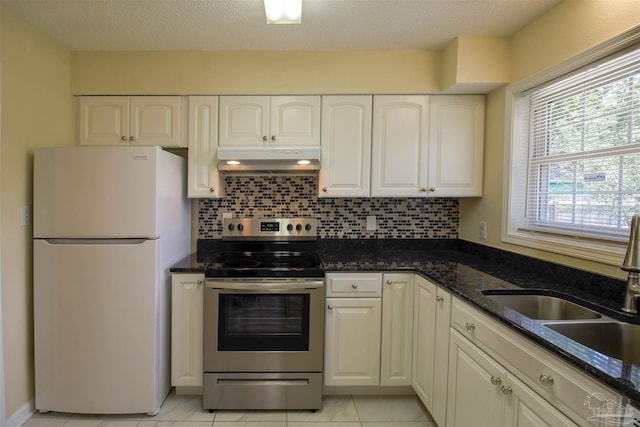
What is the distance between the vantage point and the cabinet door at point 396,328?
2020 millimetres

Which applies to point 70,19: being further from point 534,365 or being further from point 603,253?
point 603,253

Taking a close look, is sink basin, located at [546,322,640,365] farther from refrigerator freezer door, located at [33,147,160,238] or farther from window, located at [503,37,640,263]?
refrigerator freezer door, located at [33,147,160,238]

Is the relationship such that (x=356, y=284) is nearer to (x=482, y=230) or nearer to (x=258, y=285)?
(x=258, y=285)

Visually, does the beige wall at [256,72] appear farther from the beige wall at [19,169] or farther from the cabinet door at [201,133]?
the beige wall at [19,169]

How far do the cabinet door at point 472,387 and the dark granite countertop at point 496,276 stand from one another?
227 millimetres

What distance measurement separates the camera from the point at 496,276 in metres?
1.79

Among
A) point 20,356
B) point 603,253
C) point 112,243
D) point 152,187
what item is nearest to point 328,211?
point 152,187

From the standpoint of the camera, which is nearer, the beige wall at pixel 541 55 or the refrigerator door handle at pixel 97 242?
the beige wall at pixel 541 55

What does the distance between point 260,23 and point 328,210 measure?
1.36 m

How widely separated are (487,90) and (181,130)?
216 centimetres

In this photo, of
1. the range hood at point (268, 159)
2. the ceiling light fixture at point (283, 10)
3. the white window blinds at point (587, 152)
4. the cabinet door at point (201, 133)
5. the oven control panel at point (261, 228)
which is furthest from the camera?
the oven control panel at point (261, 228)

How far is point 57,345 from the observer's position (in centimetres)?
187

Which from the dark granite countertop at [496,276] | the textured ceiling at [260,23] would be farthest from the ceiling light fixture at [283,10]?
the dark granite countertop at [496,276]

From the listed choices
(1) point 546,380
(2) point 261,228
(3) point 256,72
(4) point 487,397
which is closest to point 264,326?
(2) point 261,228
